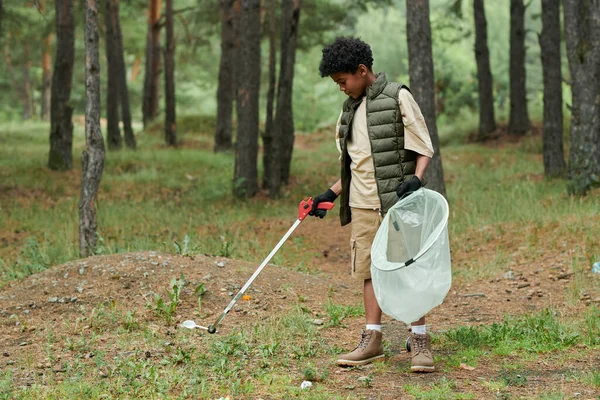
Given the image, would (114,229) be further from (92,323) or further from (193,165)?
(193,165)

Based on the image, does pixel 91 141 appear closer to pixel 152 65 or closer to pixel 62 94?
pixel 62 94

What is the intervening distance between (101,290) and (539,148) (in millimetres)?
16861

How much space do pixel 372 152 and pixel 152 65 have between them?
908 inches

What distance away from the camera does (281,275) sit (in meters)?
7.94

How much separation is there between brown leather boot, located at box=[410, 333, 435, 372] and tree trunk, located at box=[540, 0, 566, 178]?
1143 centimetres

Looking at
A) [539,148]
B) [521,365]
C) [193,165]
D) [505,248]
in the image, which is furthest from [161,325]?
[539,148]

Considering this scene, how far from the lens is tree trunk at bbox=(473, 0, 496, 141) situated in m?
22.9

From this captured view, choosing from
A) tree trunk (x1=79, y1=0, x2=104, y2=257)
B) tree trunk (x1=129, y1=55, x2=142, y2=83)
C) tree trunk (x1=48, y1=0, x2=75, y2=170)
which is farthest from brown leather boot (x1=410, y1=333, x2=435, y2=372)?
tree trunk (x1=129, y1=55, x2=142, y2=83)

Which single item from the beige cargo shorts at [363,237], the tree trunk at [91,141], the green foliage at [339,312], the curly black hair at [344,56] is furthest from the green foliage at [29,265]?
the curly black hair at [344,56]

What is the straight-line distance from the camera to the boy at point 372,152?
536 centimetres

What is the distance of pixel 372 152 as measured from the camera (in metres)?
5.44

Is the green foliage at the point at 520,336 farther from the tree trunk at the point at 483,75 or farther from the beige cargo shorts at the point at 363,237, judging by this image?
the tree trunk at the point at 483,75

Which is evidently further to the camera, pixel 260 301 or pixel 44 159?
pixel 44 159

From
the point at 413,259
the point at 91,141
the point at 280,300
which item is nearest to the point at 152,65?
the point at 91,141
